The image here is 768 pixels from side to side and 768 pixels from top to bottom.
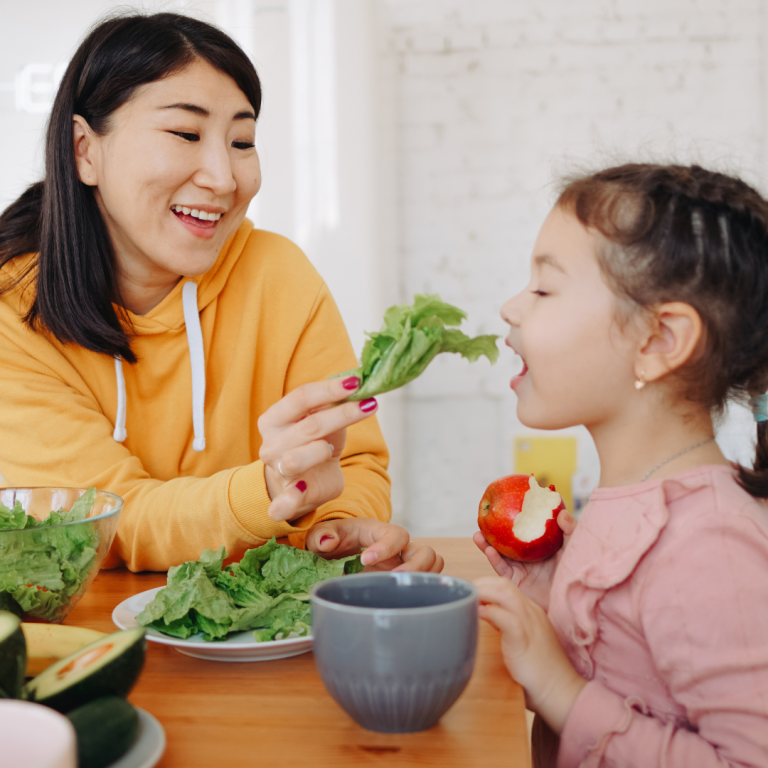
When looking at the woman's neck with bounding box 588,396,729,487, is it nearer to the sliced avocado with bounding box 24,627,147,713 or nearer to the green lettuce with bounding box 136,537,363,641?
the green lettuce with bounding box 136,537,363,641

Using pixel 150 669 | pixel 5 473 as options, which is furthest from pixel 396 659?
pixel 5 473

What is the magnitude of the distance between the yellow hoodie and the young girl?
41 cm

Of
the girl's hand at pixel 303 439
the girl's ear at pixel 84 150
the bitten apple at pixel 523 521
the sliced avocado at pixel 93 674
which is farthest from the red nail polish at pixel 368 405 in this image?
the girl's ear at pixel 84 150

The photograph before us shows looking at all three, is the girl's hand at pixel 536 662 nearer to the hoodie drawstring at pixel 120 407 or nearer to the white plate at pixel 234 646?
the white plate at pixel 234 646

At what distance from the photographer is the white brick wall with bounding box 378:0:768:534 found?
2908mm

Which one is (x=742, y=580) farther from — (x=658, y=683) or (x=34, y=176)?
(x=34, y=176)

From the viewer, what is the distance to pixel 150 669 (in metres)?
0.69

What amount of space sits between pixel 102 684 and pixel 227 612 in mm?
229

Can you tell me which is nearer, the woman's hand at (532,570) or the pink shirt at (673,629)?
the pink shirt at (673,629)

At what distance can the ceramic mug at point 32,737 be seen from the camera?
0.35 meters

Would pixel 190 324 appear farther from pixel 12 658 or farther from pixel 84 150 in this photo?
pixel 12 658

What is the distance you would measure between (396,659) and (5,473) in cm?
96

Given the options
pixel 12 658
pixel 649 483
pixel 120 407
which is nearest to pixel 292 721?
pixel 12 658

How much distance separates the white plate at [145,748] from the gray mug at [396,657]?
0.12 m
